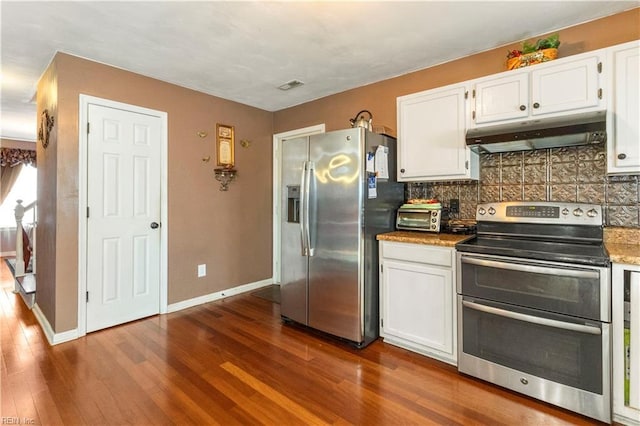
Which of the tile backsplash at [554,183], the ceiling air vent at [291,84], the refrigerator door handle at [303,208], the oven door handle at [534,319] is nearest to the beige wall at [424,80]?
the ceiling air vent at [291,84]

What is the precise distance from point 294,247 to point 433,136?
1.54 metres

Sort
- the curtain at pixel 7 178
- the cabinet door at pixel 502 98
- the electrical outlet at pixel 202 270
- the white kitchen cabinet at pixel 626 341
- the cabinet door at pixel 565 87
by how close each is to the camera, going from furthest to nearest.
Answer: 1. the curtain at pixel 7 178
2. the electrical outlet at pixel 202 270
3. the cabinet door at pixel 502 98
4. the cabinet door at pixel 565 87
5. the white kitchen cabinet at pixel 626 341

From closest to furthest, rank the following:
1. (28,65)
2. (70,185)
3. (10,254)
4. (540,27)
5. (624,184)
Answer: (624,184) < (540,27) < (70,185) < (28,65) < (10,254)

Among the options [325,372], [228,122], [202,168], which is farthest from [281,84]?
[325,372]

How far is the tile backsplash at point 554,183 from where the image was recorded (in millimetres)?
2062

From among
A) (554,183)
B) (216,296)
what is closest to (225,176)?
(216,296)

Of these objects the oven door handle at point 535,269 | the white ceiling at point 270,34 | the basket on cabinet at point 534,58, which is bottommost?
the oven door handle at point 535,269

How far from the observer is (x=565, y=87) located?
2.02 m

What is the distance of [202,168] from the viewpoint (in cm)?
358

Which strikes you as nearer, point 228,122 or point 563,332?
point 563,332

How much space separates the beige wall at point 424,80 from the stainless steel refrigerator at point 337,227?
0.61 metres

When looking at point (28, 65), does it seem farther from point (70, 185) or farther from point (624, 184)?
point (624, 184)

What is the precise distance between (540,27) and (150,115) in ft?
11.2

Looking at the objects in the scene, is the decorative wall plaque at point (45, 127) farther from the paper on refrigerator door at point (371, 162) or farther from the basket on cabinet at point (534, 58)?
the basket on cabinet at point (534, 58)
